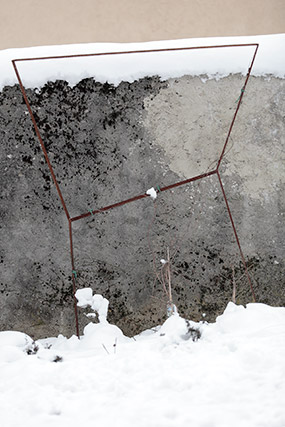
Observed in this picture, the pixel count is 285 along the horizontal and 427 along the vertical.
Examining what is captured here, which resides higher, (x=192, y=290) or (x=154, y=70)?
(x=154, y=70)

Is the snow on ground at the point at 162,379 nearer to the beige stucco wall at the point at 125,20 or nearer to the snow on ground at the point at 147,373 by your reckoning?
the snow on ground at the point at 147,373

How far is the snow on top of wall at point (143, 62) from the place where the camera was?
2660 mm

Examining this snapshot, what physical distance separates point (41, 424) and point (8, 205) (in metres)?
1.61

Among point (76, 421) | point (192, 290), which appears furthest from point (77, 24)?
point (76, 421)

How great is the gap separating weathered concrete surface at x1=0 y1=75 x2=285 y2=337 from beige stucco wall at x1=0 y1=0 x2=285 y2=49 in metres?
0.31

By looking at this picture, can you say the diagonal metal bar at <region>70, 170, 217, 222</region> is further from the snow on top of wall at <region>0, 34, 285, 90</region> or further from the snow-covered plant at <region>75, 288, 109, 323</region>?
the snow on top of wall at <region>0, 34, 285, 90</region>

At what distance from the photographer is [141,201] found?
2822mm

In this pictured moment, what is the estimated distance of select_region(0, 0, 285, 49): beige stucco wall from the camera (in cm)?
259

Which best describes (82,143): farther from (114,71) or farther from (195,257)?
(195,257)

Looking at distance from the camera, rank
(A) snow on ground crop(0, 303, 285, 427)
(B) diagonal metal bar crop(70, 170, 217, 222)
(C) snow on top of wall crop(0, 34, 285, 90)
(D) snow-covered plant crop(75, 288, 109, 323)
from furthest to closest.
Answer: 1. (B) diagonal metal bar crop(70, 170, 217, 222)
2. (C) snow on top of wall crop(0, 34, 285, 90)
3. (D) snow-covered plant crop(75, 288, 109, 323)
4. (A) snow on ground crop(0, 303, 285, 427)

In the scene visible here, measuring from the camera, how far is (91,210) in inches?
110

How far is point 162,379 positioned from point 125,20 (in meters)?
2.31

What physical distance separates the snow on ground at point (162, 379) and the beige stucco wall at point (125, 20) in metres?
1.95

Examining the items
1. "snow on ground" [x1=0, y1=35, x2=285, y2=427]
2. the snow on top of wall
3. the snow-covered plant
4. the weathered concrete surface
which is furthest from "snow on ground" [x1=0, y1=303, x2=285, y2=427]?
the snow on top of wall
